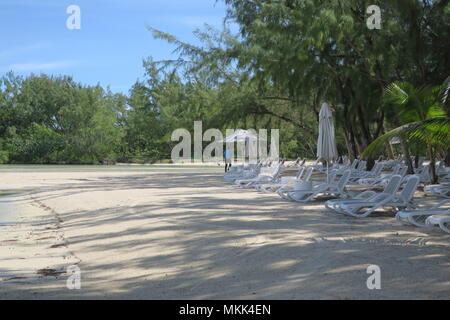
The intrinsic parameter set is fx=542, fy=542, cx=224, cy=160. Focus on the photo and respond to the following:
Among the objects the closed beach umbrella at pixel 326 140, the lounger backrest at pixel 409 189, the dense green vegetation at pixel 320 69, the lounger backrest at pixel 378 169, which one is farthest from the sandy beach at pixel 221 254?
the lounger backrest at pixel 378 169

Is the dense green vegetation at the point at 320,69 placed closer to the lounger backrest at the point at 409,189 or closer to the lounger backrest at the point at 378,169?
the lounger backrest at the point at 409,189

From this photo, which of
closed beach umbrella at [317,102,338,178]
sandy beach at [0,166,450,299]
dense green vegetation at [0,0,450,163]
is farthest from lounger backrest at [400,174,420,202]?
closed beach umbrella at [317,102,338,178]

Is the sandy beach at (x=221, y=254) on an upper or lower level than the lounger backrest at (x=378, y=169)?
lower

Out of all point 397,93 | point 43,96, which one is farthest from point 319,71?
point 43,96

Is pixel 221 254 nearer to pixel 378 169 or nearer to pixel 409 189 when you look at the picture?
pixel 409 189

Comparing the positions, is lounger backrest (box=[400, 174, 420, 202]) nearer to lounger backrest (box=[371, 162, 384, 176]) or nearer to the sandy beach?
the sandy beach

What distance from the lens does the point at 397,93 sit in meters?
15.1

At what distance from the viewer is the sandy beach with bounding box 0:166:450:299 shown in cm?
520

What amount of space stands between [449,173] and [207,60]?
38.2 ft

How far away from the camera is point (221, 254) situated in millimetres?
6766

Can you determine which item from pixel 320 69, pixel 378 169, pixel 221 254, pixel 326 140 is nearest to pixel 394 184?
pixel 221 254

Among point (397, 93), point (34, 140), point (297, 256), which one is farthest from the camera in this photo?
point (34, 140)

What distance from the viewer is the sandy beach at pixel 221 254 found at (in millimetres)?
5203

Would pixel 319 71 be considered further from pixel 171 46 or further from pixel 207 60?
pixel 171 46
